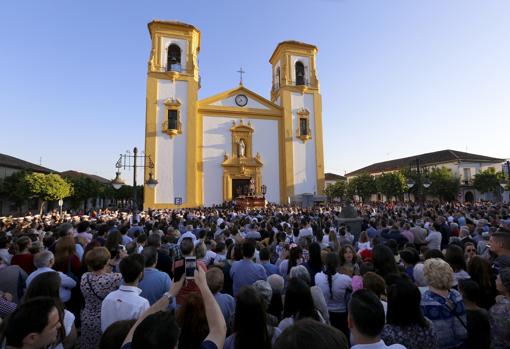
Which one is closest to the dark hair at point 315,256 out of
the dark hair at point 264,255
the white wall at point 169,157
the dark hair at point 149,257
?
the dark hair at point 264,255

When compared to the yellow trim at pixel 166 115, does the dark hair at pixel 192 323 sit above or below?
below

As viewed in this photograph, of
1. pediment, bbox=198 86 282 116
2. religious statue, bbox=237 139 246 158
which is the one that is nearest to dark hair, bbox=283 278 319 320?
religious statue, bbox=237 139 246 158

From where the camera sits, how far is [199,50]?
35.2 meters

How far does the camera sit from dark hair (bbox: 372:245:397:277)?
3.89 meters

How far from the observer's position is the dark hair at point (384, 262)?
389cm

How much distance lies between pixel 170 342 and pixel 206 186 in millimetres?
28426

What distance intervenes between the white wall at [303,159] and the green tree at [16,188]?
2981 centimetres

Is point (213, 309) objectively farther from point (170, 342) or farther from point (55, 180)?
point (55, 180)

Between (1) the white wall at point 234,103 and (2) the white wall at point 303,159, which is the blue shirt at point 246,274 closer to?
(2) the white wall at point 303,159

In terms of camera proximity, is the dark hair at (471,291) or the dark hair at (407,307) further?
the dark hair at (471,291)

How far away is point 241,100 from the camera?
32125 mm

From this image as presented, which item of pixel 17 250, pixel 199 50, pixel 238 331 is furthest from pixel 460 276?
pixel 199 50

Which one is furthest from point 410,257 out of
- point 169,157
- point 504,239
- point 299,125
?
point 299,125

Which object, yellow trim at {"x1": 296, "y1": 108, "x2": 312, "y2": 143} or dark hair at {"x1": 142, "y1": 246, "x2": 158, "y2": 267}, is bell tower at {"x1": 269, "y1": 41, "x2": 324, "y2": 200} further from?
dark hair at {"x1": 142, "y1": 246, "x2": 158, "y2": 267}
